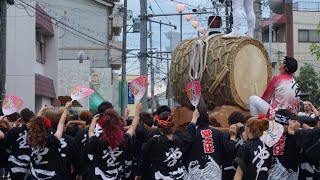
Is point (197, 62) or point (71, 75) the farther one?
point (71, 75)

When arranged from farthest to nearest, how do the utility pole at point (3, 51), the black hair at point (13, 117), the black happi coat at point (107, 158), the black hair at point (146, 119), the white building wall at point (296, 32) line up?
the white building wall at point (296, 32) → the utility pole at point (3, 51) → the black hair at point (13, 117) → the black hair at point (146, 119) → the black happi coat at point (107, 158)

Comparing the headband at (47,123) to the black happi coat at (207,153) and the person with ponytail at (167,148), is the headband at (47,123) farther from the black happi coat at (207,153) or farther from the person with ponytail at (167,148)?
the black happi coat at (207,153)

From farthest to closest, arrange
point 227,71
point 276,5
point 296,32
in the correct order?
1. point 296,32
2. point 276,5
3. point 227,71

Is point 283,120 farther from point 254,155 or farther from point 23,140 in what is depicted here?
point 23,140

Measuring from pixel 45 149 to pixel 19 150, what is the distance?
116 cm

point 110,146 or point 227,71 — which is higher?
point 227,71

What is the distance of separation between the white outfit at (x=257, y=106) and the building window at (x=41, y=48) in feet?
62.0

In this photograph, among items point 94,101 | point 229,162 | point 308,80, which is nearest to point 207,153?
point 229,162

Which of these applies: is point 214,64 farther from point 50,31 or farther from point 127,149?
point 50,31

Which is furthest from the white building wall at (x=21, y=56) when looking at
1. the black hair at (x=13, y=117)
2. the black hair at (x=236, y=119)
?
the black hair at (x=236, y=119)

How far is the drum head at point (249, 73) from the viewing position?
10172 mm

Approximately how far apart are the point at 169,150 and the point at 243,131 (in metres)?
1.09

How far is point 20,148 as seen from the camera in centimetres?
957

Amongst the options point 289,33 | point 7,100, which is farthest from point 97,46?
point 7,100
